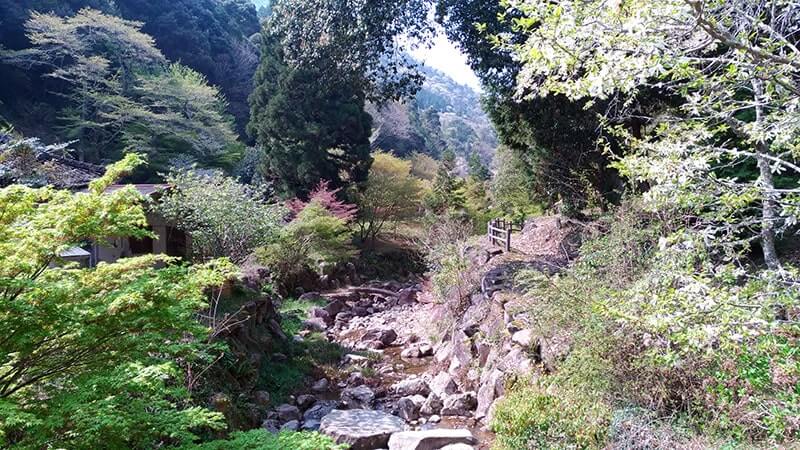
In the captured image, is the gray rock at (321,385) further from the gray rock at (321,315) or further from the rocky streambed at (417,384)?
the gray rock at (321,315)

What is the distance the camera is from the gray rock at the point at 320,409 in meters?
7.83

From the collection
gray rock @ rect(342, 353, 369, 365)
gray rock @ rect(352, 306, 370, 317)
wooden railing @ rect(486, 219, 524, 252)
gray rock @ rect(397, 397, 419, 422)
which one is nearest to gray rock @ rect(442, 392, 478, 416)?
gray rock @ rect(397, 397, 419, 422)

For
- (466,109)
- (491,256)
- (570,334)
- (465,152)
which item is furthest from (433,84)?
(570,334)

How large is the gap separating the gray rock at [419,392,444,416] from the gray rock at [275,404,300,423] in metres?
1.98

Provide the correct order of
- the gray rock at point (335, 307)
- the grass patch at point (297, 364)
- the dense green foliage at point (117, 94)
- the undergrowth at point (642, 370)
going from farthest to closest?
the dense green foliage at point (117, 94) < the gray rock at point (335, 307) < the grass patch at point (297, 364) < the undergrowth at point (642, 370)

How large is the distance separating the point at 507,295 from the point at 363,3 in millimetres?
6462

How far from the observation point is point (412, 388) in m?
9.02

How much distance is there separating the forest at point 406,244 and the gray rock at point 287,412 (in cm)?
6

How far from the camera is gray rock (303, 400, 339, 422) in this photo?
783 cm

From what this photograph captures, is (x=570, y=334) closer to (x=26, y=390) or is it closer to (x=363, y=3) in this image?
(x=26, y=390)

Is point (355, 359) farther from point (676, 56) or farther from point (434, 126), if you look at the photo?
point (434, 126)

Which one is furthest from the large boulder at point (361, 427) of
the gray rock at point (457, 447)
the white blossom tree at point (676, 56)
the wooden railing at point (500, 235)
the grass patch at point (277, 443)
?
the wooden railing at point (500, 235)

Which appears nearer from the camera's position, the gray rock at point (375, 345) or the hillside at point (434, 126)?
the gray rock at point (375, 345)

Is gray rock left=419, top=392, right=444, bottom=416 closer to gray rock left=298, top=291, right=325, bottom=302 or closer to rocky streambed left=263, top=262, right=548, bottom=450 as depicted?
rocky streambed left=263, top=262, right=548, bottom=450
